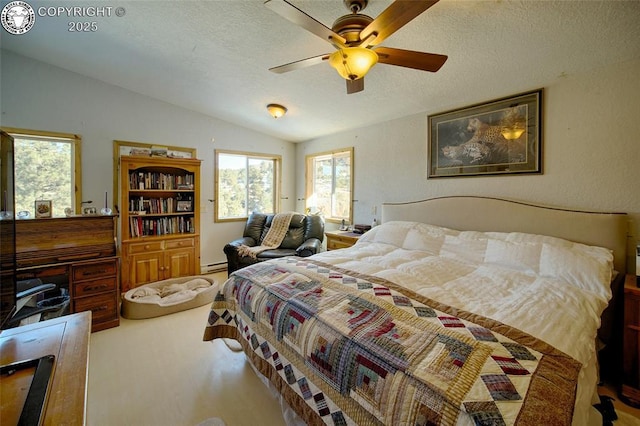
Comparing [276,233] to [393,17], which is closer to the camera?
[393,17]

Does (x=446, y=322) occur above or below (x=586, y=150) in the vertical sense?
below

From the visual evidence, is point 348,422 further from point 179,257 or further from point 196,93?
point 196,93

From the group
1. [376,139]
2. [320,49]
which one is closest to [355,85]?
[320,49]

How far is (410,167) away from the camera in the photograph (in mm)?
3461

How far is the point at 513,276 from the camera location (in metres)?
1.91

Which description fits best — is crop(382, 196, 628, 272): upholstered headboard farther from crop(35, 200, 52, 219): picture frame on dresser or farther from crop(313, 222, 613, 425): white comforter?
crop(35, 200, 52, 219): picture frame on dresser

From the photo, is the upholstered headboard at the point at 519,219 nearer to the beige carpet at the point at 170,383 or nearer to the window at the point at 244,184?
the beige carpet at the point at 170,383

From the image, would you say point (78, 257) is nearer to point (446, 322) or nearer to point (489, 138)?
point (446, 322)

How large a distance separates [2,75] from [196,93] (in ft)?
6.35

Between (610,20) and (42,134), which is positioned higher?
(610,20)

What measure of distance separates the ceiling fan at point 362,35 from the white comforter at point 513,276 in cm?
144

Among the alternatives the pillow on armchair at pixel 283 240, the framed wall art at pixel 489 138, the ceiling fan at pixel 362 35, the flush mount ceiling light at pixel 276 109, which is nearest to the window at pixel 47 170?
the pillow on armchair at pixel 283 240

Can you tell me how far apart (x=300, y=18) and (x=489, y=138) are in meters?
2.38

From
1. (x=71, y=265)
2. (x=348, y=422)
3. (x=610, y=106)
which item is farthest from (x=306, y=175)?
(x=348, y=422)
